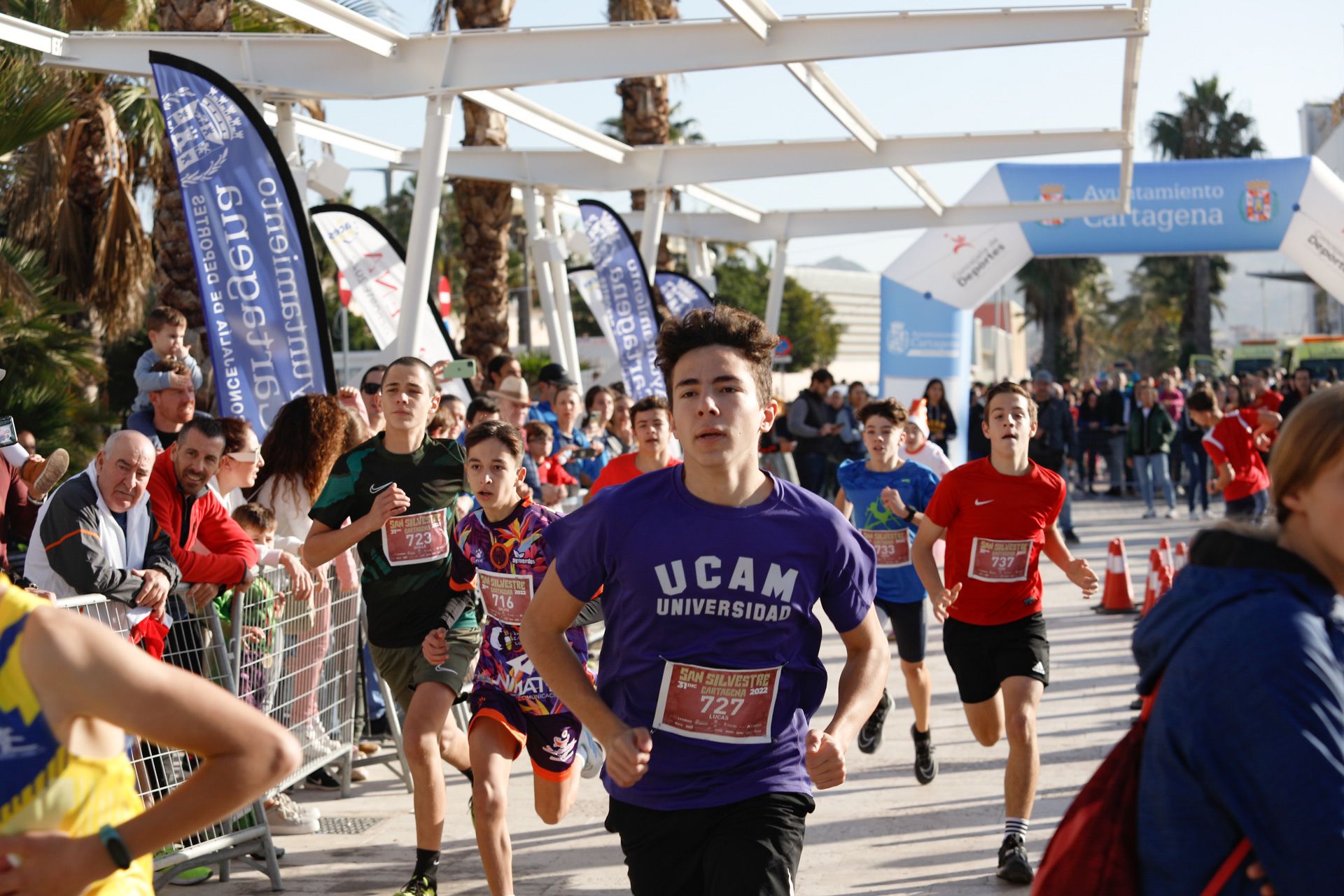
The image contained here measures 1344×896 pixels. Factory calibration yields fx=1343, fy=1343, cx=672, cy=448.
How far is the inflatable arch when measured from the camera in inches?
776

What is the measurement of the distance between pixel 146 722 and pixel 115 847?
0.20 m

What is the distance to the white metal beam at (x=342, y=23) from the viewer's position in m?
8.93

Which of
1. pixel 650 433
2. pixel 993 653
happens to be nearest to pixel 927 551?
pixel 993 653

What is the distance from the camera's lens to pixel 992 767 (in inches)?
282

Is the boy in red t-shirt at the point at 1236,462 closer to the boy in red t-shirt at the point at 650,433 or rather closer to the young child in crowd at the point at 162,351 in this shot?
the boy in red t-shirt at the point at 650,433

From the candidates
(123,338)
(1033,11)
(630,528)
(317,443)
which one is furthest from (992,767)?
(123,338)

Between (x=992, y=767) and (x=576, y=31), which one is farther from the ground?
(x=576, y=31)

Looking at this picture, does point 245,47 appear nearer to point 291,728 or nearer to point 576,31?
point 576,31

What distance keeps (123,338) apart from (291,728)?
12.3 meters

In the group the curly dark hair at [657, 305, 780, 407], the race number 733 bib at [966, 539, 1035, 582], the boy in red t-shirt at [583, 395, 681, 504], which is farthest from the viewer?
the boy in red t-shirt at [583, 395, 681, 504]

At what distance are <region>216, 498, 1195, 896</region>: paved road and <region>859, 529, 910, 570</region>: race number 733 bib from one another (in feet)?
3.55

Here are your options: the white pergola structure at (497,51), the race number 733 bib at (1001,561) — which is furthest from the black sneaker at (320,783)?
the white pergola structure at (497,51)

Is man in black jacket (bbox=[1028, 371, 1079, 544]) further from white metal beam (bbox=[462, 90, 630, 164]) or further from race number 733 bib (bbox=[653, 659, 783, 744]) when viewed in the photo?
race number 733 bib (bbox=[653, 659, 783, 744])

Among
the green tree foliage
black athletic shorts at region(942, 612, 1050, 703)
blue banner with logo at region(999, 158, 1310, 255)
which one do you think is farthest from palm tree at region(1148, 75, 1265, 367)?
black athletic shorts at region(942, 612, 1050, 703)
